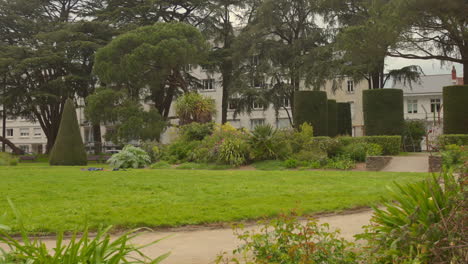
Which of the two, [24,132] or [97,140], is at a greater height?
[24,132]

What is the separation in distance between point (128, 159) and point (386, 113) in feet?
40.8

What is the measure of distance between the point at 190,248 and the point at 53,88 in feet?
112

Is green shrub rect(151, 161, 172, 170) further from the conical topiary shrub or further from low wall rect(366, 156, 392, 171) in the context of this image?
low wall rect(366, 156, 392, 171)

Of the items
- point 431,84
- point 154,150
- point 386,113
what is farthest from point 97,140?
point 431,84

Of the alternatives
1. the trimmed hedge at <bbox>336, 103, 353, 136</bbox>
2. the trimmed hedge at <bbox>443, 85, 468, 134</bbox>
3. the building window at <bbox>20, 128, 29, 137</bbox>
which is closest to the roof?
the trimmed hedge at <bbox>336, 103, 353, 136</bbox>

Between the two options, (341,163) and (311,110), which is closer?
(341,163)

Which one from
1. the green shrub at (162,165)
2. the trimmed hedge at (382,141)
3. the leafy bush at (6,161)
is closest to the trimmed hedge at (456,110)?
the trimmed hedge at (382,141)

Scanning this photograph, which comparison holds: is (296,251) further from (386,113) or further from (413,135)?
(413,135)

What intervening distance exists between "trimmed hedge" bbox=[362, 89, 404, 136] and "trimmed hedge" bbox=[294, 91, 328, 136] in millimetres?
2474

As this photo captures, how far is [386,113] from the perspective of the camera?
22.7 metres

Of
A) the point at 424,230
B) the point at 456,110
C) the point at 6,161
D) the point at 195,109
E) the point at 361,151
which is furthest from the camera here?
the point at 195,109

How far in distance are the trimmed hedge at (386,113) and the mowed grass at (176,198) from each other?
9.05 m

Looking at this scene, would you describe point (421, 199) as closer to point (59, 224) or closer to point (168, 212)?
point (168, 212)

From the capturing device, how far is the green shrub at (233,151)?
1927 centimetres
